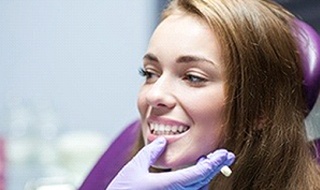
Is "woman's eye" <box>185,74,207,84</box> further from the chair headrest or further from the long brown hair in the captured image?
the chair headrest

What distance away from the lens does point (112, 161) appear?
1581mm

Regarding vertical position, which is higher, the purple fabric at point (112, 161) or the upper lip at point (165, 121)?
the upper lip at point (165, 121)

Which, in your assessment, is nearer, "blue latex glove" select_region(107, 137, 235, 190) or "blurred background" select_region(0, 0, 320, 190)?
"blue latex glove" select_region(107, 137, 235, 190)

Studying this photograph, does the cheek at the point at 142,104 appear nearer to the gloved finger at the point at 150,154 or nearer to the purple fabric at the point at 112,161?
the gloved finger at the point at 150,154

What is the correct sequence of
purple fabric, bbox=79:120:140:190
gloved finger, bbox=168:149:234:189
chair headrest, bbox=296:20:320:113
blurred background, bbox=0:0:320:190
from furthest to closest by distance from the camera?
blurred background, bbox=0:0:320:190, purple fabric, bbox=79:120:140:190, chair headrest, bbox=296:20:320:113, gloved finger, bbox=168:149:234:189

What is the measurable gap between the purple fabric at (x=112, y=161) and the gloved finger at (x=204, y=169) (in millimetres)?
454

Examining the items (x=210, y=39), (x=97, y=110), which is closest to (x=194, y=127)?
(x=210, y=39)

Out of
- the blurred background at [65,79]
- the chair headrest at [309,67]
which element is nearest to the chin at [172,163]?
the chair headrest at [309,67]

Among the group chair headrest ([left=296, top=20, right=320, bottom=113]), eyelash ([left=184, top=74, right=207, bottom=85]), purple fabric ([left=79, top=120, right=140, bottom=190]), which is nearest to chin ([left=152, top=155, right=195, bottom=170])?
eyelash ([left=184, top=74, right=207, bottom=85])

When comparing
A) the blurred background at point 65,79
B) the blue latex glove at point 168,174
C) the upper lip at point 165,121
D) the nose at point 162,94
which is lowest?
the blurred background at point 65,79

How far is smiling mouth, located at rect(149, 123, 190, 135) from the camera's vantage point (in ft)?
3.89

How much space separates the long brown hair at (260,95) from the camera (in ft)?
3.96

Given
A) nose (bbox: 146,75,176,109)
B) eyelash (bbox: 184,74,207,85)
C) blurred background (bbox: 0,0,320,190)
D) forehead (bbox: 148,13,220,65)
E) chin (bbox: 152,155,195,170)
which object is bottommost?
blurred background (bbox: 0,0,320,190)

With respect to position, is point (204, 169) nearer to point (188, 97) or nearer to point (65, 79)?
point (188, 97)
